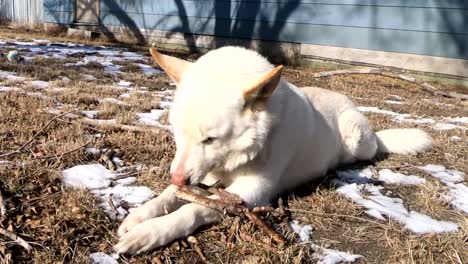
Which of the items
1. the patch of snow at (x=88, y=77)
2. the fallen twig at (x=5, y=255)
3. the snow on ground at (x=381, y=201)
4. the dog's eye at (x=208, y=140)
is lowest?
the patch of snow at (x=88, y=77)

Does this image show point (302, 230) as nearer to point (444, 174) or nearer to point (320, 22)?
point (444, 174)

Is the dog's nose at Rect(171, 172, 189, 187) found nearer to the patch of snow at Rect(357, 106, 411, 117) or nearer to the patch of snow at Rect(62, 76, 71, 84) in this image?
the patch of snow at Rect(357, 106, 411, 117)

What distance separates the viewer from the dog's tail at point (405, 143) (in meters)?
3.54

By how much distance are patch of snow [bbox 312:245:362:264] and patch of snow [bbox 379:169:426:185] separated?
3.55 ft

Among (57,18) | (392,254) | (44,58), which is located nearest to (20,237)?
(392,254)

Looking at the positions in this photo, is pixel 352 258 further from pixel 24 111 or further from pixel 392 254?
pixel 24 111

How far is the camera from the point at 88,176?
2547 mm

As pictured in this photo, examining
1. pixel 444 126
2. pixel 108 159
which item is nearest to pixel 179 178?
pixel 108 159

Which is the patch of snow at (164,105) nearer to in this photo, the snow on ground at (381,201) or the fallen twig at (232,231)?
the snow on ground at (381,201)

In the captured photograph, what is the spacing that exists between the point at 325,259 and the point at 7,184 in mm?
1542

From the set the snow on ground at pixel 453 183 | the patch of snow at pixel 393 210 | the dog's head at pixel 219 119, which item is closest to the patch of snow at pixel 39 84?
the dog's head at pixel 219 119

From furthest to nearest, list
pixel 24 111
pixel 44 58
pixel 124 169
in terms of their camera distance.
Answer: pixel 44 58 → pixel 24 111 → pixel 124 169

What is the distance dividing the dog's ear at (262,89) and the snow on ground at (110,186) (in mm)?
736

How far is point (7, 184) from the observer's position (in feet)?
7.41
